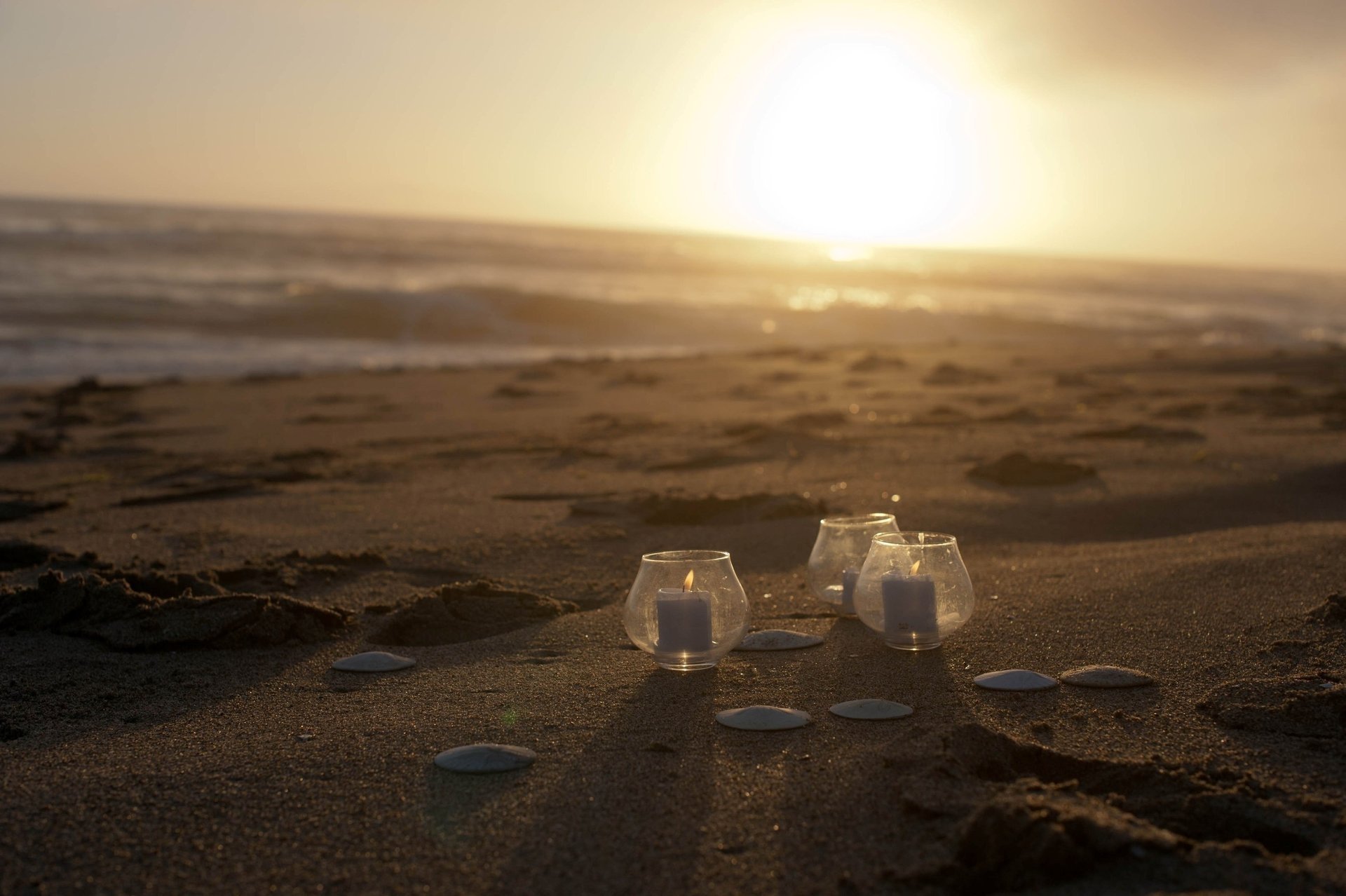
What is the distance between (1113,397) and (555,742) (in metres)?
7.32

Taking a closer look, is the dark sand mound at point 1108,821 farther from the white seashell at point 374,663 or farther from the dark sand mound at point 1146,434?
the dark sand mound at point 1146,434

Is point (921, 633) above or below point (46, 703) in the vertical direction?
above

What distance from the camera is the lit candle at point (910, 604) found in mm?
2721

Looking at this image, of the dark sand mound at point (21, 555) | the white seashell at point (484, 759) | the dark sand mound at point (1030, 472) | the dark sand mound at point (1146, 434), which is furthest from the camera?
the dark sand mound at point (1146, 434)

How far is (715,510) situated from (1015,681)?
2.14m

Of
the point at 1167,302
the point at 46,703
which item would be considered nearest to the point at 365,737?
the point at 46,703

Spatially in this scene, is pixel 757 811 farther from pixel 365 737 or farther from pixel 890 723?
pixel 365 737

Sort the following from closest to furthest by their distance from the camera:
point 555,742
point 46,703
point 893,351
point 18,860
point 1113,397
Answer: point 18,860 → point 555,742 → point 46,703 → point 1113,397 → point 893,351

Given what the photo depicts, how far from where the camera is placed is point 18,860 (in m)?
1.80

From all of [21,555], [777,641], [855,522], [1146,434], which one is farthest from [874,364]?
[777,641]

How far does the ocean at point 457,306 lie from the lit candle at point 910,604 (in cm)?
1079

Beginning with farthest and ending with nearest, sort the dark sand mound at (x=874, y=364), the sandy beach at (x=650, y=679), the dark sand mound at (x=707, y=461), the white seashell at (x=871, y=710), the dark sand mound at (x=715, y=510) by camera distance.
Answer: the dark sand mound at (x=874, y=364)
the dark sand mound at (x=707, y=461)
the dark sand mound at (x=715, y=510)
the white seashell at (x=871, y=710)
the sandy beach at (x=650, y=679)

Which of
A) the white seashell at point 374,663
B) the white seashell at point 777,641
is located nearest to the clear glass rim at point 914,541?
the white seashell at point 777,641

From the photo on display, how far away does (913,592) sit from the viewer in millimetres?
2719
